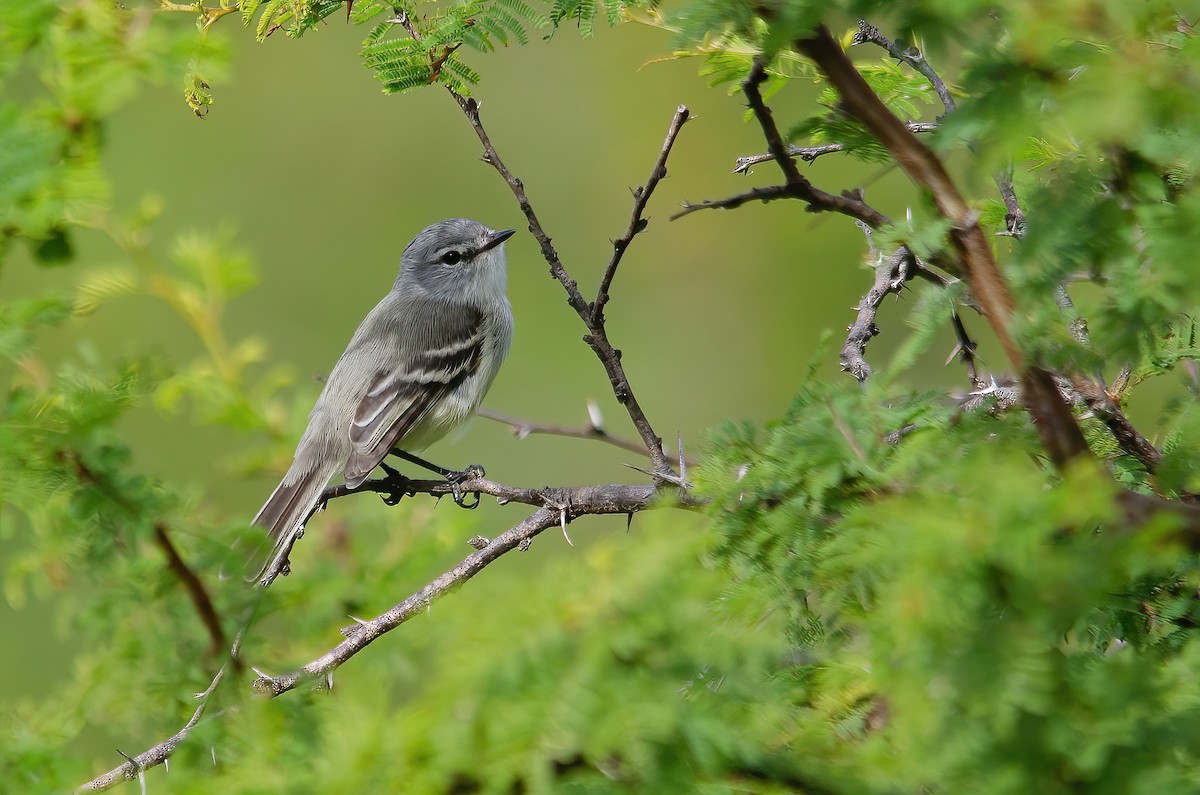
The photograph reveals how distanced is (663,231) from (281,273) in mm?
2970

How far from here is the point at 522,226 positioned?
27.7 ft

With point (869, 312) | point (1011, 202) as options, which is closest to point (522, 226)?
point (869, 312)

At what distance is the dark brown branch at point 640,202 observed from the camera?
1.84 m

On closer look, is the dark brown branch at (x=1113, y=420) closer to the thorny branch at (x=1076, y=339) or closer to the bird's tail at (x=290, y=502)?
the thorny branch at (x=1076, y=339)

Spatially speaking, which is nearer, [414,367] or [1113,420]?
[1113,420]

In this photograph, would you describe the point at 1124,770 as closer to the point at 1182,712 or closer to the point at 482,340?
the point at 1182,712

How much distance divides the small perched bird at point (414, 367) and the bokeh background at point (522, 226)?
142 centimetres

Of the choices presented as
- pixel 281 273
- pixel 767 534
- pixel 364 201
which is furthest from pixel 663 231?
pixel 767 534

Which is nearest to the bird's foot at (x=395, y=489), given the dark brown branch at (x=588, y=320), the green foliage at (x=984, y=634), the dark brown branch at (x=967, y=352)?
the dark brown branch at (x=588, y=320)

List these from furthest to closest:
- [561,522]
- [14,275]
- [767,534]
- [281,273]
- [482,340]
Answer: [281,273] < [14,275] < [482,340] < [561,522] < [767,534]

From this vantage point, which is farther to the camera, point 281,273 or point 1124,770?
point 281,273

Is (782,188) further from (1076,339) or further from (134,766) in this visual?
(134,766)

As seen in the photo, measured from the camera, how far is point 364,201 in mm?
8570

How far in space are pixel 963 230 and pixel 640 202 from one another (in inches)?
41.6
